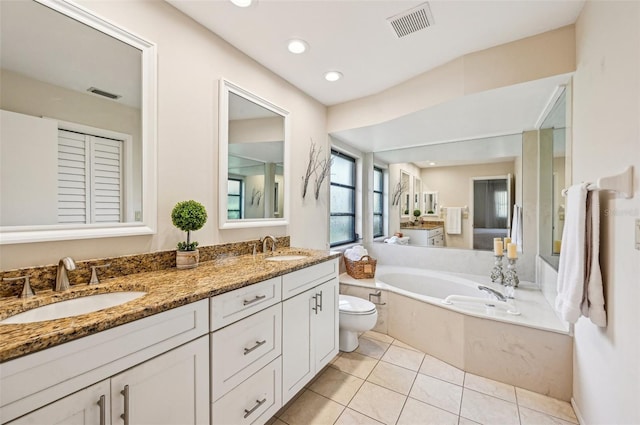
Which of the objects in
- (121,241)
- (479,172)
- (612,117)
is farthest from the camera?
(479,172)

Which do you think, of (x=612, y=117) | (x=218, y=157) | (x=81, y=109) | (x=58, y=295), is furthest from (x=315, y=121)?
(x=58, y=295)

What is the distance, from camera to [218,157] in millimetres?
1795

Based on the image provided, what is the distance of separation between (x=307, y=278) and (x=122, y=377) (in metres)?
1.04

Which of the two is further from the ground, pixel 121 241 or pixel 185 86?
pixel 185 86

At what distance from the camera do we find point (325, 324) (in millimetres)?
1898

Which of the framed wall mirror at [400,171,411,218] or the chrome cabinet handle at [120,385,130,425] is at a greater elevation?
the framed wall mirror at [400,171,411,218]

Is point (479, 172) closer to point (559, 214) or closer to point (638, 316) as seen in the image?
point (559, 214)

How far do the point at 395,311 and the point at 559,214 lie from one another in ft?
5.29

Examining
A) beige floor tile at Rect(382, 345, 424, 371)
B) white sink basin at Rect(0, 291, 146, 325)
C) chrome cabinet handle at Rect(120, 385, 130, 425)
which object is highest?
white sink basin at Rect(0, 291, 146, 325)

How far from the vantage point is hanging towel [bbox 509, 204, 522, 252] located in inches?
112

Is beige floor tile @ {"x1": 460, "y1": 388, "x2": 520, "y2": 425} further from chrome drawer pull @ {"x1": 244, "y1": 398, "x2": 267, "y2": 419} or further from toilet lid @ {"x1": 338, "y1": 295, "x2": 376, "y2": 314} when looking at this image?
chrome drawer pull @ {"x1": 244, "y1": 398, "x2": 267, "y2": 419}

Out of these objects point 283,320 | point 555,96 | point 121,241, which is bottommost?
point 283,320

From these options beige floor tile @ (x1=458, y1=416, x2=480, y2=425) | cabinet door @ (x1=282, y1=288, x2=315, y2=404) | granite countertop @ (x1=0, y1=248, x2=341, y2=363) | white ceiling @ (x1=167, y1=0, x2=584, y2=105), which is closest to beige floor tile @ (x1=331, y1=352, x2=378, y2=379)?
cabinet door @ (x1=282, y1=288, x2=315, y2=404)

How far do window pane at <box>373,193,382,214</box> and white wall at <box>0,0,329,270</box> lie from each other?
86.6 inches
